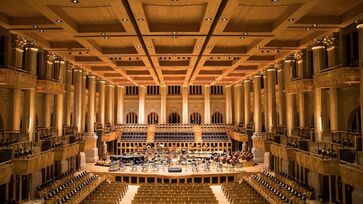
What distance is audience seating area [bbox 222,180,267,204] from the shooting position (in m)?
14.1

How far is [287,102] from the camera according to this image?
→ 702 inches

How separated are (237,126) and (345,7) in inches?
812

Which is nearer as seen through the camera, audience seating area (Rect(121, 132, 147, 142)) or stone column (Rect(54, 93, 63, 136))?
stone column (Rect(54, 93, 63, 136))

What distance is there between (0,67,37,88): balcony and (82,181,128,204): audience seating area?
6.13m

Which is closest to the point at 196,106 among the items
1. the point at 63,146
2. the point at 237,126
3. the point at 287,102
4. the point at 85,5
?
the point at 237,126

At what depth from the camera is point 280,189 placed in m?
14.6

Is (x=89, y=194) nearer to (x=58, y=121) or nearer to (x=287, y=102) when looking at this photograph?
(x=58, y=121)

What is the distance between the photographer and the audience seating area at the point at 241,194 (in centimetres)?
1415

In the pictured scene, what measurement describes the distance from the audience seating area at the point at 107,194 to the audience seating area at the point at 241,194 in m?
5.66

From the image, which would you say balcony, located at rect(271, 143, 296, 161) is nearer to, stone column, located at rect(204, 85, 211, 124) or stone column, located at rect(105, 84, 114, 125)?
stone column, located at rect(105, 84, 114, 125)

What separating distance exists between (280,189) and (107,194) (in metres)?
8.59

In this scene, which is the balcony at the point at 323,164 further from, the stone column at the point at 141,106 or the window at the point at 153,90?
the window at the point at 153,90

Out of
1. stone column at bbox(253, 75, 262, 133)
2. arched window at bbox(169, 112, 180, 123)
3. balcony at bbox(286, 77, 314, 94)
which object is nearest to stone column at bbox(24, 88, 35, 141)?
balcony at bbox(286, 77, 314, 94)

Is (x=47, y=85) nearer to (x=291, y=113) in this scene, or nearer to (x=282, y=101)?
(x=291, y=113)
